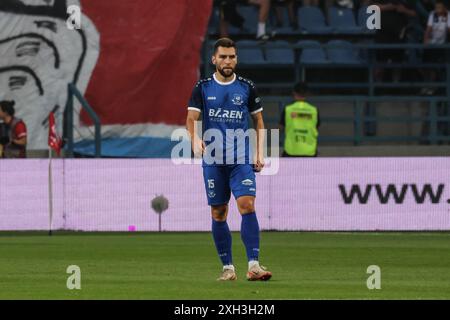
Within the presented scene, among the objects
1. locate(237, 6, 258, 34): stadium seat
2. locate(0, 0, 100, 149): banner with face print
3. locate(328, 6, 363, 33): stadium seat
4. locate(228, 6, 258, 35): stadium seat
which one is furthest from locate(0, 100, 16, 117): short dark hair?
locate(328, 6, 363, 33): stadium seat

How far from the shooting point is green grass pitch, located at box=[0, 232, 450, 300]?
13.0m

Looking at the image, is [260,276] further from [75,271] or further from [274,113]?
[274,113]

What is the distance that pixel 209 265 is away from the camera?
16.7 meters

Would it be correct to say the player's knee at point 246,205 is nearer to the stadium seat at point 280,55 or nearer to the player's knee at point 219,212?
the player's knee at point 219,212

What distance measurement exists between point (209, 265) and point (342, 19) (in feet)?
51.0

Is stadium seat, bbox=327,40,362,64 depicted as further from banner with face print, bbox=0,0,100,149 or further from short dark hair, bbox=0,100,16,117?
short dark hair, bbox=0,100,16,117

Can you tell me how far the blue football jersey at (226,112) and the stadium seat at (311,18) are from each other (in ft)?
54.5

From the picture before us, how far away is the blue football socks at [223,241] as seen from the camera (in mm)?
14602

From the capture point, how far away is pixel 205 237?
2248 cm

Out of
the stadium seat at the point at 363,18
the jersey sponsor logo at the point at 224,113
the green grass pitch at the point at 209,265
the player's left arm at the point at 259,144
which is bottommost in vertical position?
the green grass pitch at the point at 209,265

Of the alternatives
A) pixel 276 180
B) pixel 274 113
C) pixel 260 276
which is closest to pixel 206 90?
pixel 260 276

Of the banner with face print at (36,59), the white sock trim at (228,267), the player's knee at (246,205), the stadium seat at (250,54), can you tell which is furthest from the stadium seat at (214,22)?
the white sock trim at (228,267)

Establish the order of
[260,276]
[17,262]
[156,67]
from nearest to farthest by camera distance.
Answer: [260,276], [17,262], [156,67]
